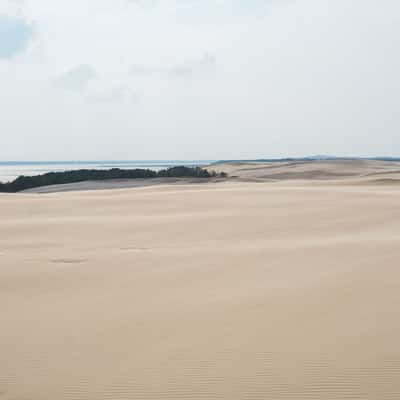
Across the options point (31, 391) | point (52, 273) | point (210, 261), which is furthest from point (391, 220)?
point (31, 391)

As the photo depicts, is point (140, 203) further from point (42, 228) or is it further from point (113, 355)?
point (113, 355)

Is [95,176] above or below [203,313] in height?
above

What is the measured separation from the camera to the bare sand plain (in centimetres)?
309

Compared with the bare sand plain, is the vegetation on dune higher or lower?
higher

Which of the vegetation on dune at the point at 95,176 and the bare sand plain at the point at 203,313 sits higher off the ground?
the vegetation on dune at the point at 95,176

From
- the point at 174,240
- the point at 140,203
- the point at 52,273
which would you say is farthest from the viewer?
the point at 140,203

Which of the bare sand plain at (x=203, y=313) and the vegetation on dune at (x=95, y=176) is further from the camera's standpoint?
the vegetation on dune at (x=95, y=176)

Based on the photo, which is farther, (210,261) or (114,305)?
(210,261)

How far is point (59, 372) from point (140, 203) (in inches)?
404

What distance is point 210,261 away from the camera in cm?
625

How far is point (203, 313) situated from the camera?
167 inches

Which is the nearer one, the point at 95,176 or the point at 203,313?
the point at 203,313

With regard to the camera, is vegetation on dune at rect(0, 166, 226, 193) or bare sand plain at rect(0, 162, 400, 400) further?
vegetation on dune at rect(0, 166, 226, 193)

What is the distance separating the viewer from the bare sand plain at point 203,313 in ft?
10.1
